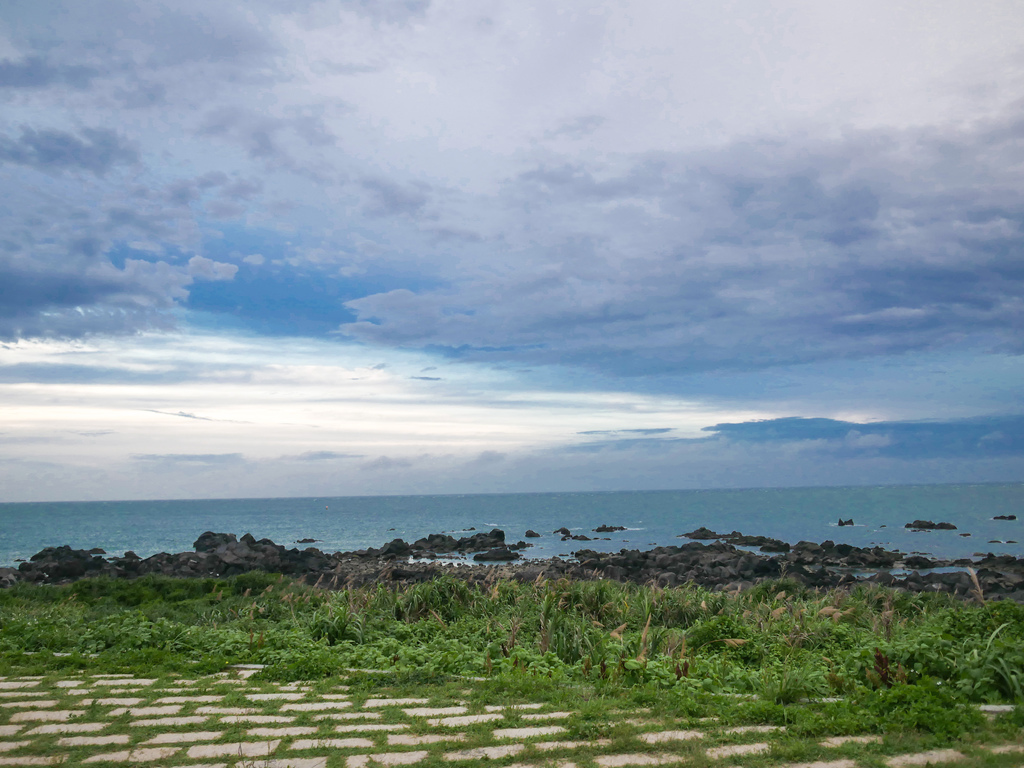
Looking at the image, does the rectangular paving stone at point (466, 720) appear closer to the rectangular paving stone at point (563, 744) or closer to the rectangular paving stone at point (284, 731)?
the rectangular paving stone at point (563, 744)

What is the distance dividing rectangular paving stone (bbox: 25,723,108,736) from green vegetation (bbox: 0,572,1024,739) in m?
1.57

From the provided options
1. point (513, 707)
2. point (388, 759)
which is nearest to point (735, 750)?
point (513, 707)

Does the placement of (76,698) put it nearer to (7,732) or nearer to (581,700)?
(7,732)

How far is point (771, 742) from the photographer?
489 centimetres

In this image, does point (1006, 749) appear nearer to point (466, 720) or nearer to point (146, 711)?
point (466, 720)

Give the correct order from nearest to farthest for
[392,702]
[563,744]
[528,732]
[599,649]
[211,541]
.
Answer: [563,744], [528,732], [392,702], [599,649], [211,541]

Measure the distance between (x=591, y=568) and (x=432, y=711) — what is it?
25.2 meters

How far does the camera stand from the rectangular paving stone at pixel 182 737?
201 inches

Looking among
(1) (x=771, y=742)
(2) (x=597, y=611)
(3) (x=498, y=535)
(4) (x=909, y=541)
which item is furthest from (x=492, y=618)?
(4) (x=909, y=541)

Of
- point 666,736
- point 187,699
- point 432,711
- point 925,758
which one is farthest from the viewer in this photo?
point 187,699

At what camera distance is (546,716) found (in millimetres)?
5555

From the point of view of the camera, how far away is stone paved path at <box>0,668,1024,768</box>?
4.64 m

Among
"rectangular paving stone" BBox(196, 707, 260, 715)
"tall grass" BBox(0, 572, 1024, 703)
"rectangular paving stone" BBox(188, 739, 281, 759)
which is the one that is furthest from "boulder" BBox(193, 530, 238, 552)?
"rectangular paving stone" BBox(188, 739, 281, 759)

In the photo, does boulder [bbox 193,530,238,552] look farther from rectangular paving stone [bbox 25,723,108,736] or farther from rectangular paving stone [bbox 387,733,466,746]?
rectangular paving stone [bbox 387,733,466,746]
